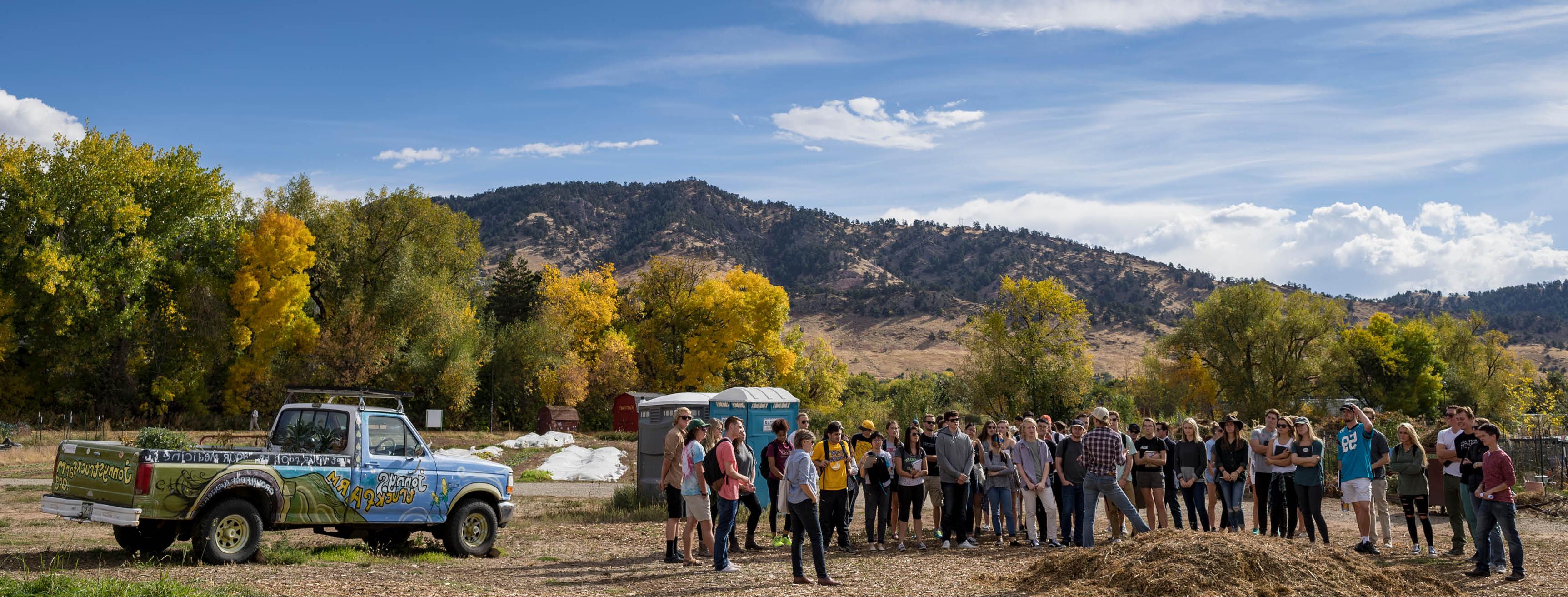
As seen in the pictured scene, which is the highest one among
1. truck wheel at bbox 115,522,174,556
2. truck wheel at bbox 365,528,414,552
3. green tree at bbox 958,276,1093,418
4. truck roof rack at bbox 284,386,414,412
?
green tree at bbox 958,276,1093,418

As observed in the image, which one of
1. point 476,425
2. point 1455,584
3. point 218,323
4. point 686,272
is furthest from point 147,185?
point 1455,584

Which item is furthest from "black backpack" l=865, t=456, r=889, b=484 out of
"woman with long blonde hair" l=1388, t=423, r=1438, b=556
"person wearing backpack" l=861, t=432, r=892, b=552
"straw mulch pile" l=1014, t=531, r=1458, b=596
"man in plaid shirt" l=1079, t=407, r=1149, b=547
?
"woman with long blonde hair" l=1388, t=423, r=1438, b=556

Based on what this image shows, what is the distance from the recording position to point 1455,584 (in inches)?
374

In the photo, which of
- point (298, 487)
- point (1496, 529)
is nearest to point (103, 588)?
point (298, 487)

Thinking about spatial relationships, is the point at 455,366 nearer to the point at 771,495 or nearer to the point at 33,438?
the point at 33,438

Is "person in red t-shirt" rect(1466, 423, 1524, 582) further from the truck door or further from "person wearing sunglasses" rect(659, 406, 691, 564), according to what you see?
the truck door

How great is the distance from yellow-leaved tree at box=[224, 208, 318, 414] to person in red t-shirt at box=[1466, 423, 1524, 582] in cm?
4460

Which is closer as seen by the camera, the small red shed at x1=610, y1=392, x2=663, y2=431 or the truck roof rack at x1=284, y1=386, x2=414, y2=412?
the truck roof rack at x1=284, y1=386, x2=414, y2=412

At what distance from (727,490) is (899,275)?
597 feet

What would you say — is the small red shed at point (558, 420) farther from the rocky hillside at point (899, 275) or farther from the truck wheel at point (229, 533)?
the rocky hillside at point (899, 275)

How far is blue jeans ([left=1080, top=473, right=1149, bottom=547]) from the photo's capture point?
11461 mm

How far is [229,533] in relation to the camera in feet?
32.0

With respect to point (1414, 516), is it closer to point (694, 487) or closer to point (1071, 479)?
point (1071, 479)

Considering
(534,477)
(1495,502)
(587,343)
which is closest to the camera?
(1495,502)
